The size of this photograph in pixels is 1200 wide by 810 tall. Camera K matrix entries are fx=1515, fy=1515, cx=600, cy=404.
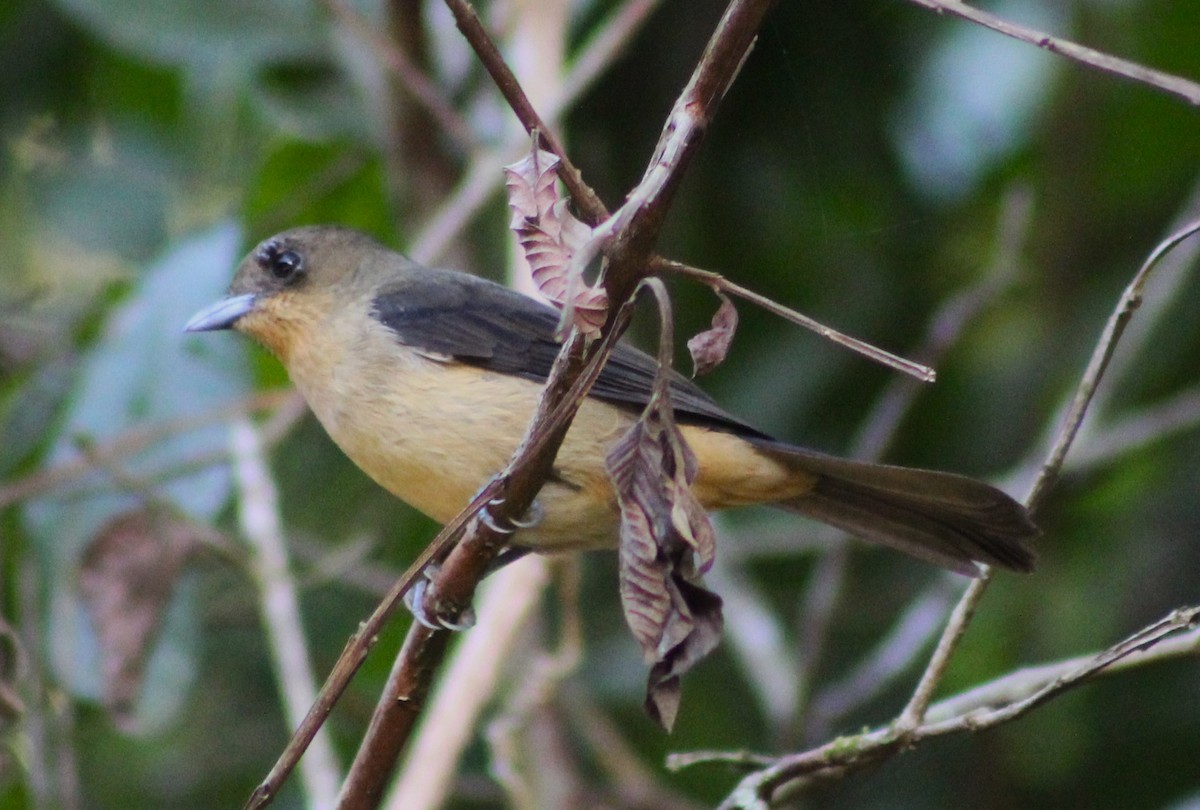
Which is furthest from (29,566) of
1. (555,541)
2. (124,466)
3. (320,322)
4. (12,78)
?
(12,78)

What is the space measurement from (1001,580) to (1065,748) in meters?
0.63

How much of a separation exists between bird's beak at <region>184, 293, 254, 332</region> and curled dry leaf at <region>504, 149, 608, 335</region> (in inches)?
80.6

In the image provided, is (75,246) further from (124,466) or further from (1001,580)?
(1001,580)

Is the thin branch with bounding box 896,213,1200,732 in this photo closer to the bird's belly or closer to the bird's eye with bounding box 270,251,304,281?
the bird's belly

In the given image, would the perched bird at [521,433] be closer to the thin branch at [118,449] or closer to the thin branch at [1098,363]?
the thin branch at [1098,363]

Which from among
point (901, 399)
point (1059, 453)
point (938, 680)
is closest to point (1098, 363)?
point (1059, 453)

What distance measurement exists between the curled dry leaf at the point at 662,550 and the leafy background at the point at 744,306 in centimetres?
246

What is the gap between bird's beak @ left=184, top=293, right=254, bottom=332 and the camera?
362cm

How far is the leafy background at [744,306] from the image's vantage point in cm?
438

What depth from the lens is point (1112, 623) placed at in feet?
14.8

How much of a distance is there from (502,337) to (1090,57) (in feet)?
6.59

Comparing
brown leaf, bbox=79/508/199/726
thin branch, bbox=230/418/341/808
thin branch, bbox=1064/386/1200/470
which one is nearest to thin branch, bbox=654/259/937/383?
thin branch, bbox=230/418/341/808

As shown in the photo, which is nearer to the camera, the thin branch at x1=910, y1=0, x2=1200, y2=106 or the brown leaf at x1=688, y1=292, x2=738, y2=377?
the thin branch at x1=910, y1=0, x2=1200, y2=106

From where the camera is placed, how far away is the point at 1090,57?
4.84 feet
